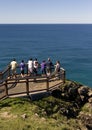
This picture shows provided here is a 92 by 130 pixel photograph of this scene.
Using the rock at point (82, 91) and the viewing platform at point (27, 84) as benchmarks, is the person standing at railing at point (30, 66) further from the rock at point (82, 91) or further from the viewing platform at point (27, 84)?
the rock at point (82, 91)

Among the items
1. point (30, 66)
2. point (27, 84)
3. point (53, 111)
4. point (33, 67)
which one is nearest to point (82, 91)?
point (33, 67)

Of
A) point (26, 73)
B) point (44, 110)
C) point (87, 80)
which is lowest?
point (87, 80)

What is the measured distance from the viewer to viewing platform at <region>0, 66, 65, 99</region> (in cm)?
2248

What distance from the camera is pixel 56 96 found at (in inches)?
1013

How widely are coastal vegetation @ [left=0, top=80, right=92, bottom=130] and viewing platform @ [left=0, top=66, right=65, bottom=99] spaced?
548 millimetres

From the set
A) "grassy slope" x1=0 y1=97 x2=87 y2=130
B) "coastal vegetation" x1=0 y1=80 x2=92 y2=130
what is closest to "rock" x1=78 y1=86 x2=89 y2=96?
"coastal vegetation" x1=0 y1=80 x2=92 y2=130

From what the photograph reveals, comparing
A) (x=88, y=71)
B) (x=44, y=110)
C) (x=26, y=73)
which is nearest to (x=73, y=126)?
(x=44, y=110)

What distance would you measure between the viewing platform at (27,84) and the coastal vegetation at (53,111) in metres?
0.55

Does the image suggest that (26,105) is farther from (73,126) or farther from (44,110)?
(73,126)

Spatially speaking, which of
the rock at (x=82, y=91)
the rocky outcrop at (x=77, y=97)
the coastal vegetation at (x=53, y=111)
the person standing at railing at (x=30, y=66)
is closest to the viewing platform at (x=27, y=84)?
the coastal vegetation at (x=53, y=111)

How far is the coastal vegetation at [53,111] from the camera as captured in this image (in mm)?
18719

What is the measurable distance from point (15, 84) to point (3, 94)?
3.00 m

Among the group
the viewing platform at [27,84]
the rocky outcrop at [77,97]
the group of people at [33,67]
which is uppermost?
the group of people at [33,67]

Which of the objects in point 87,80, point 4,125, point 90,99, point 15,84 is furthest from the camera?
point 87,80
